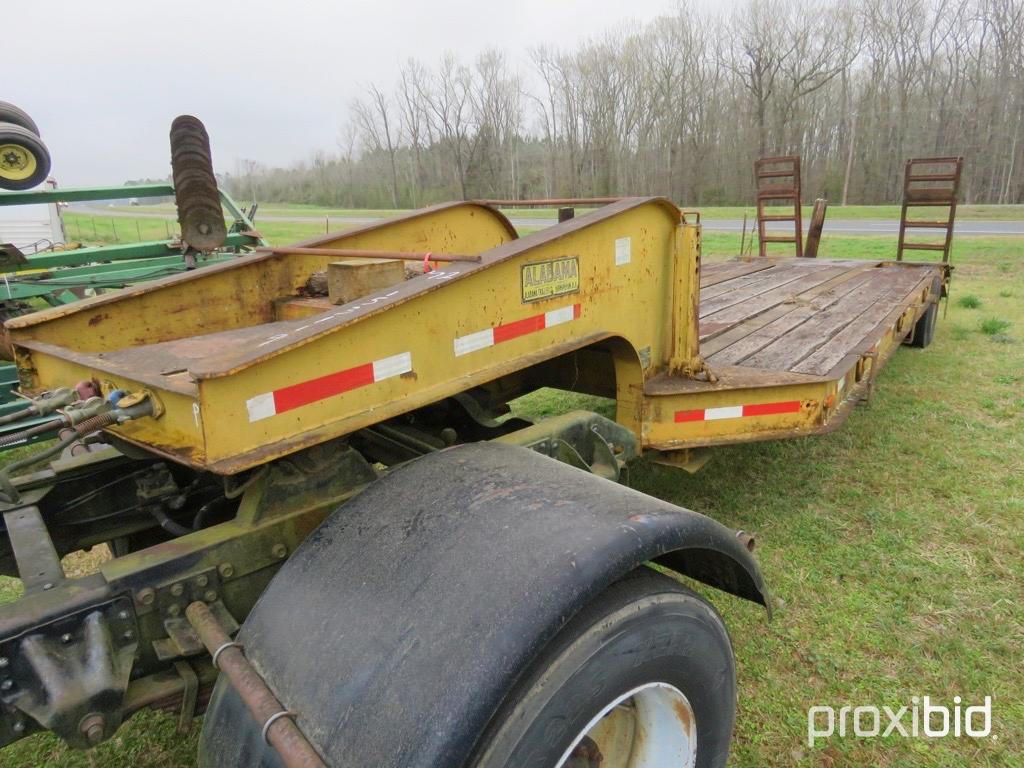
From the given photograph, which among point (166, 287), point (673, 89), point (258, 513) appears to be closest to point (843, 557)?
point (258, 513)

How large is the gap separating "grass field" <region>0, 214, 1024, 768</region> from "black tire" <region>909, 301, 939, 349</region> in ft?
3.80

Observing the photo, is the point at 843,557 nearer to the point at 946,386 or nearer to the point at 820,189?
the point at 946,386

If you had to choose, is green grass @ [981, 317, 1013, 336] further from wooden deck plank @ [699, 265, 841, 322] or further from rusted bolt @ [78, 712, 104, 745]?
rusted bolt @ [78, 712, 104, 745]

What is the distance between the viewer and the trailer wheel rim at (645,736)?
1.64m

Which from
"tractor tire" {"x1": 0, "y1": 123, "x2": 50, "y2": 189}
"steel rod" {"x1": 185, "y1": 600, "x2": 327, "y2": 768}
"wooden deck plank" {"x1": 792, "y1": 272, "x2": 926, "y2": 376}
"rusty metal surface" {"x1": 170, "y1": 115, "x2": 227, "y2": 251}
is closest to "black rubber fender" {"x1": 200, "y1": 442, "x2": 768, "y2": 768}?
"steel rod" {"x1": 185, "y1": 600, "x2": 327, "y2": 768}

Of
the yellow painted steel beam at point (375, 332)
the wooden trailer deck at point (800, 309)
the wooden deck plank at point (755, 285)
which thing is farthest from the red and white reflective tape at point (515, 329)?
the wooden deck plank at point (755, 285)

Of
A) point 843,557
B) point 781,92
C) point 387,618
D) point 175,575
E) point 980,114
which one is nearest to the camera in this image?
point 387,618

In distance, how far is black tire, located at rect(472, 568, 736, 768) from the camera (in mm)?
1298

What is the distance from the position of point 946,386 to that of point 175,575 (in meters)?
5.88

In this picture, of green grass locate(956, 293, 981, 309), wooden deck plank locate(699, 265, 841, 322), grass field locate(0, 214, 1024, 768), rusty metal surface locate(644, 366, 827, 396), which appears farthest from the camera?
green grass locate(956, 293, 981, 309)

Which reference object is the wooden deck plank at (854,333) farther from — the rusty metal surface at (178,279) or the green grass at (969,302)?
the green grass at (969,302)

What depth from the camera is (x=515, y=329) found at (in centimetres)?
209

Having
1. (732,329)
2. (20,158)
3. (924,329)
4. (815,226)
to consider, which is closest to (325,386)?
(732,329)

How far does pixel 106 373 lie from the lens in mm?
1686
